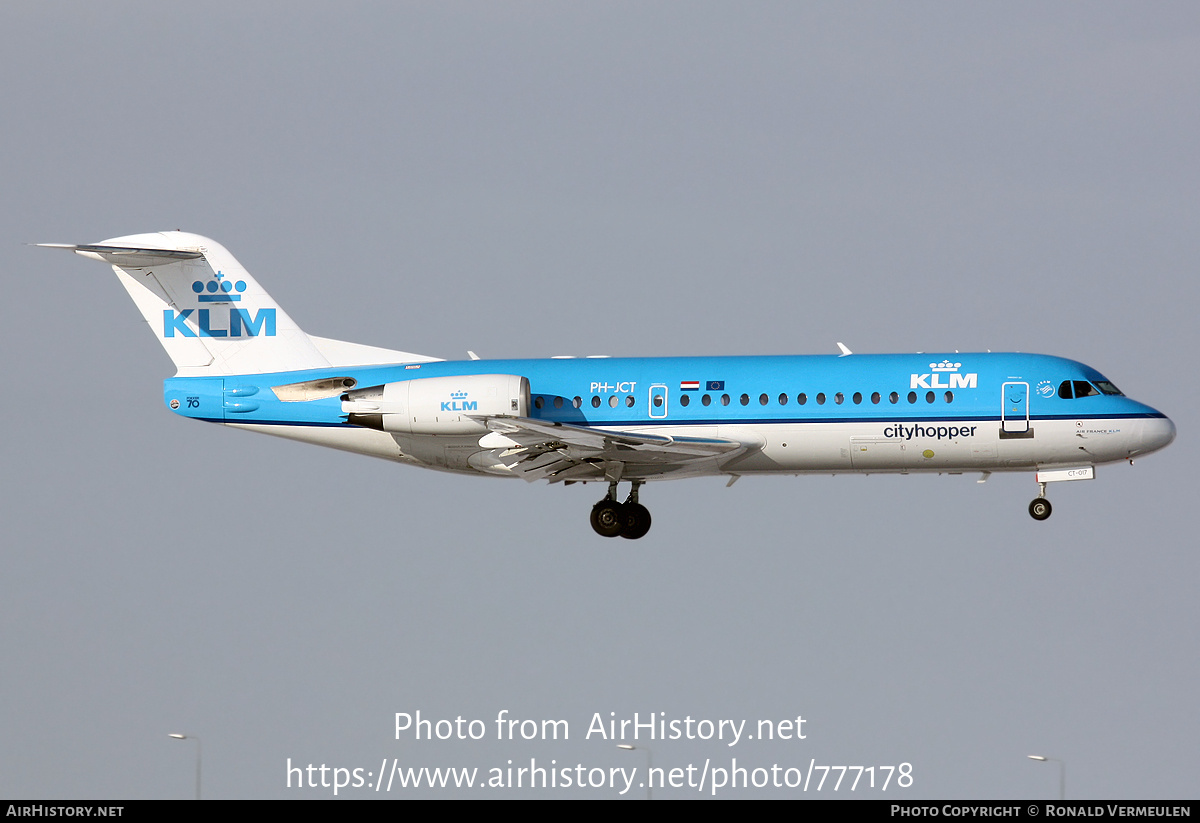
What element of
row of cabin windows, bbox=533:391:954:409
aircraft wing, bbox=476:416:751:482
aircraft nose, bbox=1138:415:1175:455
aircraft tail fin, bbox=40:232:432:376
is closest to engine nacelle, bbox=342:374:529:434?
aircraft wing, bbox=476:416:751:482

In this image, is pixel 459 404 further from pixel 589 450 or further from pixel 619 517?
pixel 619 517

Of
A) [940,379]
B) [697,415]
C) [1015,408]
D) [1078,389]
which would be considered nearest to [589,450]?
[697,415]

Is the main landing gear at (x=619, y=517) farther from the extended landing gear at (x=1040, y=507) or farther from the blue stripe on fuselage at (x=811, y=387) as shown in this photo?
the extended landing gear at (x=1040, y=507)

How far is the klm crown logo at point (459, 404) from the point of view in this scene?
36.4 metres

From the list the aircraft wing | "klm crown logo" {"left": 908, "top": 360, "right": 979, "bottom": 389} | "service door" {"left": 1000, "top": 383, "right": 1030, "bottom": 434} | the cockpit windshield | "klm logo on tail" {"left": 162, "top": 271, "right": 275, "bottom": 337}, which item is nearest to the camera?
the aircraft wing

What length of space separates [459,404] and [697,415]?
4955mm

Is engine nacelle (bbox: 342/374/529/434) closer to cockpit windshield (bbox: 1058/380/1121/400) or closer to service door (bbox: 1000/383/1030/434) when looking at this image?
service door (bbox: 1000/383/1030/434)

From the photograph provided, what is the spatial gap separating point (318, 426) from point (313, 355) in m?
1.99

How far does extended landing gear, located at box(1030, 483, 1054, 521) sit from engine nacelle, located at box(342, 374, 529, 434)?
10.9m

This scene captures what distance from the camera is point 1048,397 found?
36438 millimetres

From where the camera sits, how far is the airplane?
3628 cm
